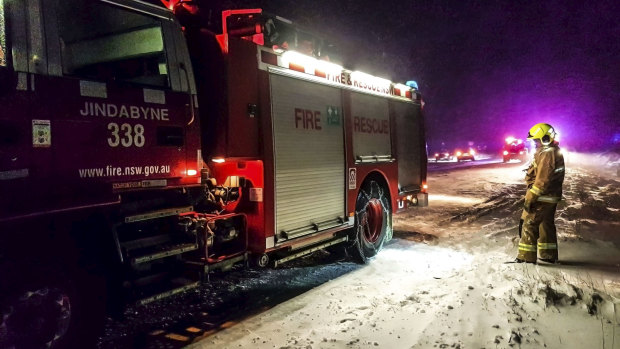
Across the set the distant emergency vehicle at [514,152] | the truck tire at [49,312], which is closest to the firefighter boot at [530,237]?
the truck tire at [49,312]

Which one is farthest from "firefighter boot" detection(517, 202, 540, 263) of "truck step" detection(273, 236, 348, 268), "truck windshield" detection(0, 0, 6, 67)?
"truck windshield" detection(0, 0, 6, 67)

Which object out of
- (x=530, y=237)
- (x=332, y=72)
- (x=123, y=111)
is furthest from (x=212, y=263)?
(x=530, y=237)

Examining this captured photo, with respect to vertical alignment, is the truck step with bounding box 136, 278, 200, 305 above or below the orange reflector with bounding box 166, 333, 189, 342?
above

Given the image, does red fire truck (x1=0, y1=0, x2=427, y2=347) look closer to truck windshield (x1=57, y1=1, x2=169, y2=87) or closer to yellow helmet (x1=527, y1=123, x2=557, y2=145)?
truck windshield (x1=57, y1=1, x2=169, y2=87)

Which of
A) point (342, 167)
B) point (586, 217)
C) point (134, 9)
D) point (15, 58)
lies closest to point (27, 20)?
point (15, 58)

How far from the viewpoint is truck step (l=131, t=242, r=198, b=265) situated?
12.4 feet

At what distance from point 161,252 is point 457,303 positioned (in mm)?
2890

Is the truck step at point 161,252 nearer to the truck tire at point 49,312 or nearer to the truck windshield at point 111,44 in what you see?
the truck tire at point 49,312

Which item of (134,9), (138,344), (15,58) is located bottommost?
(138,344)

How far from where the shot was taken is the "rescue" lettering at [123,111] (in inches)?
137

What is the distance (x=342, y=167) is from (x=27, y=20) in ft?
13.6

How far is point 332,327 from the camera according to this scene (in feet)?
14.4

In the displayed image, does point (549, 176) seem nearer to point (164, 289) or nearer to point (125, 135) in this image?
point (164, 289)

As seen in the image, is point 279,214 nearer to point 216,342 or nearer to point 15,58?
point 216,342
